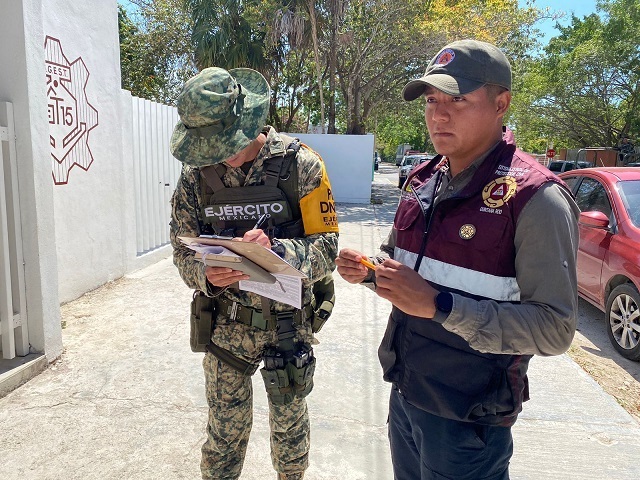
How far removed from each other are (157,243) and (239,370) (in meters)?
5.23

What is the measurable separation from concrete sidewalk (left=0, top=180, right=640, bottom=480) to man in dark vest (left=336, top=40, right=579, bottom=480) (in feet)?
4.12

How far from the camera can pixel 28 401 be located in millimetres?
3027

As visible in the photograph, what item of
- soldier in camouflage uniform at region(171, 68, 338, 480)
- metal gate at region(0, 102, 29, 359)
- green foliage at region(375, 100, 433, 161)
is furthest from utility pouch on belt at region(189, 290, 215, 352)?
green foliage at region(375, 100, 433, 161)

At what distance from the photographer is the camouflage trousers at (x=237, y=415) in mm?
1933

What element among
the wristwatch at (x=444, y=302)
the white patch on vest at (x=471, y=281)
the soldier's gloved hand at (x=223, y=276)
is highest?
the white patch on vest at (x=471, y=281)

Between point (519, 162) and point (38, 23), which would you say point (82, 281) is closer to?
point (38, 23)

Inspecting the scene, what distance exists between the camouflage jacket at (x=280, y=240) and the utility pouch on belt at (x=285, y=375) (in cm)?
20

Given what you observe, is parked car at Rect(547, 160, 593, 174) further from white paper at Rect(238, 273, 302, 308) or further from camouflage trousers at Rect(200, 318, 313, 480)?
white paper at Rect(238, 273, 302, 308)

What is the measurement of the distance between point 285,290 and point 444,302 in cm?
65

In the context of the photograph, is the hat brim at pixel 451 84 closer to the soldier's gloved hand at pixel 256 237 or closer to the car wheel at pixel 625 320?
the soldier's gloved hand at pixel 256 237

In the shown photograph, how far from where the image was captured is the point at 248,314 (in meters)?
1.92

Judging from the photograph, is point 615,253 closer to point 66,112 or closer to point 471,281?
point 471,281

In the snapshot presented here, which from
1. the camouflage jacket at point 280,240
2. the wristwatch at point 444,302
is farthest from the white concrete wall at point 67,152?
the wristwatch at point 444,302

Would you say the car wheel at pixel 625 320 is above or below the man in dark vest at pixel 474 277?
below
